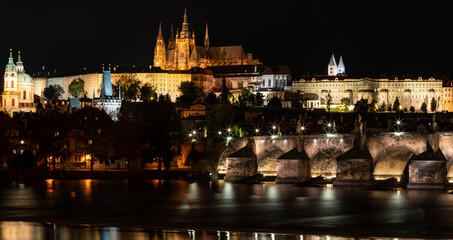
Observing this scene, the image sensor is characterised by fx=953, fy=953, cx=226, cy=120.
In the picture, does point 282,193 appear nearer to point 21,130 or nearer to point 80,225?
point 80,225

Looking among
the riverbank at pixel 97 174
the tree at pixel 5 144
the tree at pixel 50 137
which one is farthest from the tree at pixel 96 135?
the tree at pixel 5 144

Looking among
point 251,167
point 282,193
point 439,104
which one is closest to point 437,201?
point 282,193

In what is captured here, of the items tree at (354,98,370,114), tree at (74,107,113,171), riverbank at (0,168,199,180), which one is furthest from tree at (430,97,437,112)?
riverbank at (0,168,199,180)

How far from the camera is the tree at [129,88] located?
179000mm

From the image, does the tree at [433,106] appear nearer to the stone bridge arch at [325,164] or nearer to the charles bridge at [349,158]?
the charles bridge at [349,158]

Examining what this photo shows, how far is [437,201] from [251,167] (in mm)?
24082

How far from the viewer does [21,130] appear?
99.8 metres

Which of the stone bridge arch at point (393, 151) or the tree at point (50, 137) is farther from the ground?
the tree at point (50, 137)

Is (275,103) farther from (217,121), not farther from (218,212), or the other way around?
(218,212)

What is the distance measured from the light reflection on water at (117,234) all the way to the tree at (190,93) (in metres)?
126

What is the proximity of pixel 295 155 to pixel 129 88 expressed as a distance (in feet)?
367

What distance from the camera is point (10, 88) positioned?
156250 millimetres

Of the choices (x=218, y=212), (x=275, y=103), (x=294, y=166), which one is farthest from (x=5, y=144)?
(x=275, y=103)

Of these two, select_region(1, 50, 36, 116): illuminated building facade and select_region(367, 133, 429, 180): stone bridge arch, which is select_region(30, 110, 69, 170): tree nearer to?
select_region(367, 133, 429, 180): stone bridge arch
